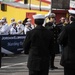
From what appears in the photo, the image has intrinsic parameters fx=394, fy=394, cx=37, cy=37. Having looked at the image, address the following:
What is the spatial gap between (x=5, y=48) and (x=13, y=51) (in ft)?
2.12

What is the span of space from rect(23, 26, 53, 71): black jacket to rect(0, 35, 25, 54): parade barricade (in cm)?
877

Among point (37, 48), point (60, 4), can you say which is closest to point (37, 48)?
point (37, 48)

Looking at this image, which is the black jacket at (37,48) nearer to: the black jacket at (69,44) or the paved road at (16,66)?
the black jacket at (69,44)

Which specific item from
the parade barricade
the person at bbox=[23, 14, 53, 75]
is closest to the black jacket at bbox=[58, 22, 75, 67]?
the person at bbox=[23, 14, 53, 75]

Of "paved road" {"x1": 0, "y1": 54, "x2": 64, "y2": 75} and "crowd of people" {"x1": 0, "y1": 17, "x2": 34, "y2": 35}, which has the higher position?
"crowd of people" {"x1": 0, "y1": 17, "x2": 34, "y2": 35}

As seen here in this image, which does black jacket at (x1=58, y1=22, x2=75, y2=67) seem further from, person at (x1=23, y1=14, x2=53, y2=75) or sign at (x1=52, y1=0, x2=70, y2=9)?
sign at (x1=52, y1=0, x2=70, y2=9)

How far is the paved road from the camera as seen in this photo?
1285 cm

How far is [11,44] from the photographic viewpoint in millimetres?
17250

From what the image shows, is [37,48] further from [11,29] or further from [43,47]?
[11,29]

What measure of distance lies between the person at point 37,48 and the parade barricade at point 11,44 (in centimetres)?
876

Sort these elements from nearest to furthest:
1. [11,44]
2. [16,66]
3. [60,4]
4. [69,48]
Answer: [69,48] < [16,66] < [11,44] < [60,4]

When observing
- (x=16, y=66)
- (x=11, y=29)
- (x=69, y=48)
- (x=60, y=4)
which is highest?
(x=69, y=48)

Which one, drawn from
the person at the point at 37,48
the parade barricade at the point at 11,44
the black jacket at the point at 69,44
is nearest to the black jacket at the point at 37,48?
the person at the point at 37,48

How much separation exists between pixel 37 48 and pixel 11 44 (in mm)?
9444
